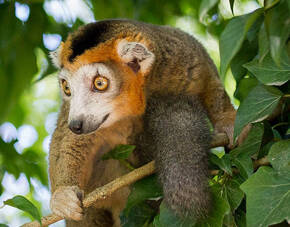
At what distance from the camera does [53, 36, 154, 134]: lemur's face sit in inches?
144

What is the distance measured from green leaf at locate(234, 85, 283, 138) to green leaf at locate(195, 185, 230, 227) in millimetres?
384

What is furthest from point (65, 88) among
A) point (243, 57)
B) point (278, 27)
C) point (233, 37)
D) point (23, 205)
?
point (278, 27)

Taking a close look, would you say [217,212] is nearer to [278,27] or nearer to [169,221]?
[169,221]

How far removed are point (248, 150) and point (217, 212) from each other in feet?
1.27

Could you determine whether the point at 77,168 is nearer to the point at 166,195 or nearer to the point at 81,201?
the point at 81,201

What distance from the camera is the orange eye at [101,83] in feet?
12.3

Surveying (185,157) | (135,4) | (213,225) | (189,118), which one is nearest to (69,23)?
(135,4)

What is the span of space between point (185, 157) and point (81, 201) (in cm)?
91

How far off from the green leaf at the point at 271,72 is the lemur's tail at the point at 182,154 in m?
0.70

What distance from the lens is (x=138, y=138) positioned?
4086 millimetres

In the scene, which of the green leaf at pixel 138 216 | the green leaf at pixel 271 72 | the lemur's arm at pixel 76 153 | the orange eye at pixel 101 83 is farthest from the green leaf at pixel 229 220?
the orange eye at pixel 101 83

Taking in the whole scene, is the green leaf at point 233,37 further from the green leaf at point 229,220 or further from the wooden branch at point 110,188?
the wooden branch at point 110,188

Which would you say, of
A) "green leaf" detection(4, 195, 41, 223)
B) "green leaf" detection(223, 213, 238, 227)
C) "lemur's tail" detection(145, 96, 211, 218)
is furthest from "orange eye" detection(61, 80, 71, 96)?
"green leaf" detection(223, 213, 238, 227)

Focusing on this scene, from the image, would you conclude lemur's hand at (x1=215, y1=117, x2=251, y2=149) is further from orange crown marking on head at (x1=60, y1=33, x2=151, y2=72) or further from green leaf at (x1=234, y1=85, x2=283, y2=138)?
orange crown marking on head at (x1=60, y1=33, x2=151, y2=72)
